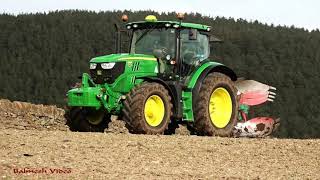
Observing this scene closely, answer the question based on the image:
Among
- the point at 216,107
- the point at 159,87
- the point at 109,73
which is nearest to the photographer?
the point at 159,87

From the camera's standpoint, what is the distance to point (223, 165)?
9305 millimetres

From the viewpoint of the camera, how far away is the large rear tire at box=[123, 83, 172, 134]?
12258mm

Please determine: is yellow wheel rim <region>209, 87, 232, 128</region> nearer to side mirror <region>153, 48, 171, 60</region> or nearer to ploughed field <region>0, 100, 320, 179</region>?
side mirror <region>153, 48, 171, 60</region>

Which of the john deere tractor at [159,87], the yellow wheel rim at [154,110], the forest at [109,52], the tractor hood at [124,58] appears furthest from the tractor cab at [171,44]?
the forest at [109,52]

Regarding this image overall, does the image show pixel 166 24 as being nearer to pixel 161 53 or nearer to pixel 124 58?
pixel 161 53

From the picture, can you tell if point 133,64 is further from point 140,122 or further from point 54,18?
point 54,18

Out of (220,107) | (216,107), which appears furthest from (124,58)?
(220,107)

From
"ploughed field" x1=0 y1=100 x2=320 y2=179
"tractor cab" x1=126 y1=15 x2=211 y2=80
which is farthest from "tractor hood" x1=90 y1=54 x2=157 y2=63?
"ploughed field" x1=0 y1=100 x2=320 y2=179

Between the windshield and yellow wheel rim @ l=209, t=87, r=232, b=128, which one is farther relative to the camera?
yellow wheel rim @ l=209, t=87, r=232, b=128

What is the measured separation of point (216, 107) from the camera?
1450 centimetres

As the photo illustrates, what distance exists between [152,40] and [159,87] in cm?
161

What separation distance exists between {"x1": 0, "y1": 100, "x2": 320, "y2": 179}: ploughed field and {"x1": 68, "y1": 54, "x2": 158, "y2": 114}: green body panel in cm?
156

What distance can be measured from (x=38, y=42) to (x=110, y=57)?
7526 cm

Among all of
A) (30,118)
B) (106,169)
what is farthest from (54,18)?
(106,169)
